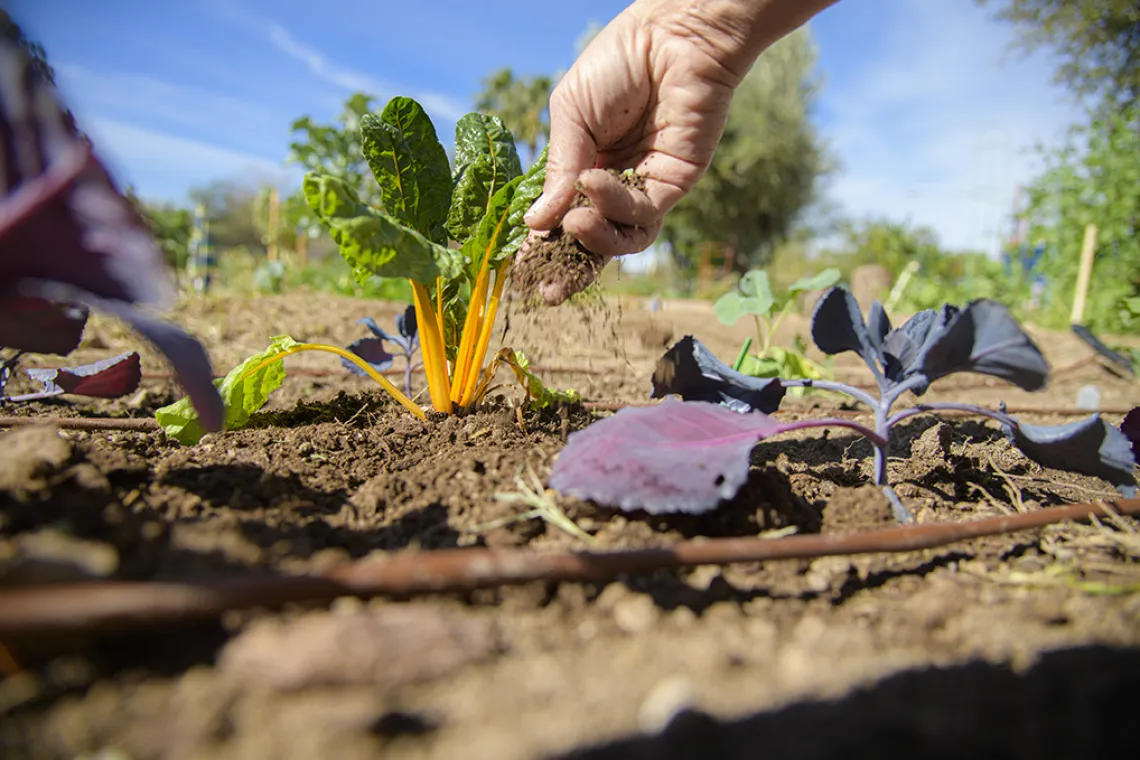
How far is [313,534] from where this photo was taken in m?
1.04

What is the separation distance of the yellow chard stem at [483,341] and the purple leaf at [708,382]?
1.56 ft

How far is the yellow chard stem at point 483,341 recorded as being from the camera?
1.68m

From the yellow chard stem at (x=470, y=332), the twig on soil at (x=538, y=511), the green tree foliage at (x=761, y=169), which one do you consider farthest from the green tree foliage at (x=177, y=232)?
the green tree foliage at (x=761, y=169)

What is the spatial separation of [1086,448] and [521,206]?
1326 mm

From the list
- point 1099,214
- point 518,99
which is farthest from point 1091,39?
point 518,99

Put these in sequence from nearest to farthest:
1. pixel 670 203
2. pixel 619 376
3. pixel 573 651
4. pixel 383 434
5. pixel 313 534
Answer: pixel 573 651
pixel 313 534
pixel 383 434
pixel 670 203
pixel 619 376

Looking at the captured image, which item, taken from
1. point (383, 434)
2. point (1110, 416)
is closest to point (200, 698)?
point (383, 434)

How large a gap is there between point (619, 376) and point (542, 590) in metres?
2.66

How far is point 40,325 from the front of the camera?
114cm

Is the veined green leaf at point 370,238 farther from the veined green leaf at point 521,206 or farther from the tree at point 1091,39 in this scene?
the tree at point 1091,39

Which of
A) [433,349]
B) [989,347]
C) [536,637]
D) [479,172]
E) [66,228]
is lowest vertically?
[536,637]

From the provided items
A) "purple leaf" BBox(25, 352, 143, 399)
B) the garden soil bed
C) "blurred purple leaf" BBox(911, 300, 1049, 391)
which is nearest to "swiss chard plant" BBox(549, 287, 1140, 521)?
"blurred purple leaf" BBox(911, 300, 1049, 391)

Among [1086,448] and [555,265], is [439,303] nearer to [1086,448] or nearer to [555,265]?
[555,265]

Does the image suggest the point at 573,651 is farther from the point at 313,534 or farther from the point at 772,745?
the point at 313,534
